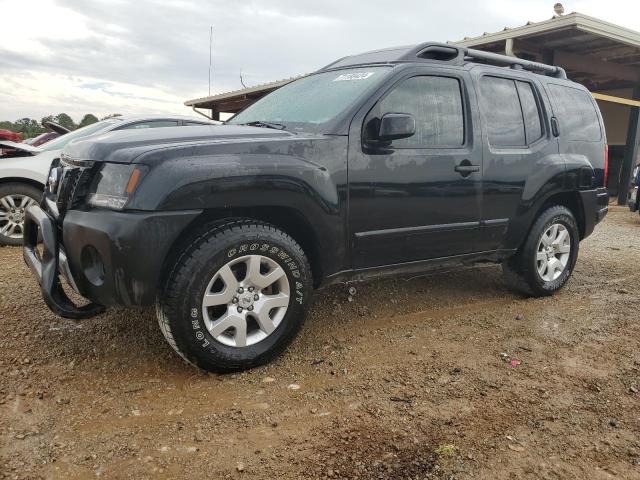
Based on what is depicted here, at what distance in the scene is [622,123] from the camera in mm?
14562

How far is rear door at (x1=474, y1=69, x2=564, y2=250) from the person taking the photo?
13.0 ft

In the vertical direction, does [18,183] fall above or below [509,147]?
below

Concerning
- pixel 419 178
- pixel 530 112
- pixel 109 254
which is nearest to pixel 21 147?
pixel 109 254

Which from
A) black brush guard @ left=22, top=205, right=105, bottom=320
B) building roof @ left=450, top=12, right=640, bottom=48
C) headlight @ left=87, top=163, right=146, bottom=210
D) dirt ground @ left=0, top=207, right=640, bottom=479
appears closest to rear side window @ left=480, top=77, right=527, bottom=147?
dirt ground @ left=0, top=207, right=640, bottom=479

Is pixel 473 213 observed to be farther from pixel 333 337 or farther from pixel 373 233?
pixel 333 337

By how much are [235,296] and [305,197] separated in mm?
694

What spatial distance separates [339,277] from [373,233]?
36 centimetres

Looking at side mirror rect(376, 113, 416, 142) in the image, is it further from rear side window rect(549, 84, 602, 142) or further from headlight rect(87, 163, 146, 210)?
rear side window rect(549, 84, 602, 142)

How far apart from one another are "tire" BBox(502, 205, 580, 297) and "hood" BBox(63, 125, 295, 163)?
243 cm

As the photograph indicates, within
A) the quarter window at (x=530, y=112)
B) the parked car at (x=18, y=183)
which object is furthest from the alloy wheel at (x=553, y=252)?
the parked car at (x=18, y=183)

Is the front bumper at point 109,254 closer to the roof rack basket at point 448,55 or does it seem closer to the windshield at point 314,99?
the windshield at point 314,99

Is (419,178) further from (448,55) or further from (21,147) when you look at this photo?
(21,147)

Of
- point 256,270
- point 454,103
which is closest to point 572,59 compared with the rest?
point 454,103

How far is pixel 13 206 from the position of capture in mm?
5992
